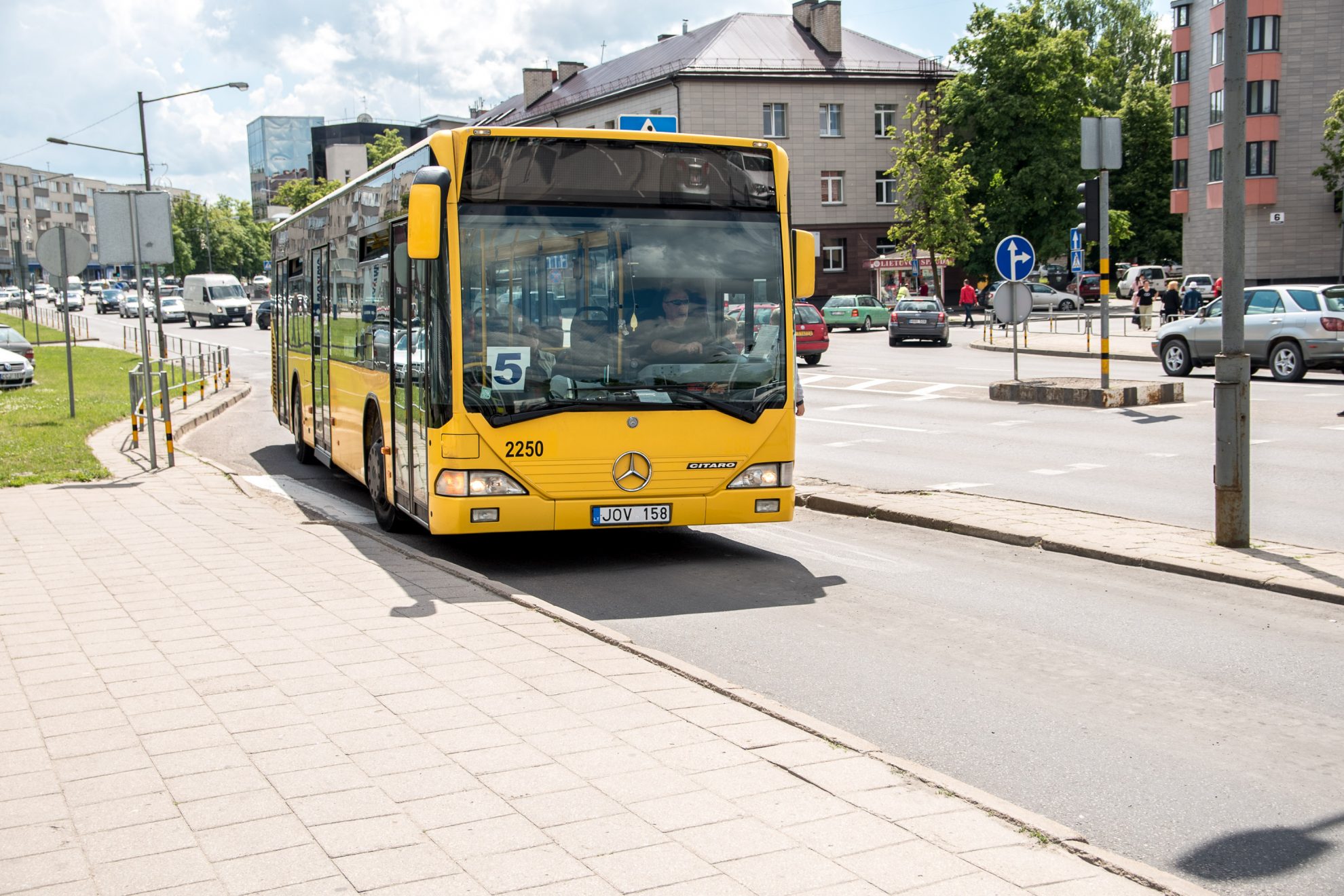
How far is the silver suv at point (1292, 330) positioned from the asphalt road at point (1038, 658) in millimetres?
12885

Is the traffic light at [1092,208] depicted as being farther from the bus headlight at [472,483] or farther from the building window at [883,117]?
the building window at [883,117]

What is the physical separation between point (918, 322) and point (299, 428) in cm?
2890

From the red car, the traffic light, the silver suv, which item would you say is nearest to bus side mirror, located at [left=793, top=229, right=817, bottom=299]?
the traffic light

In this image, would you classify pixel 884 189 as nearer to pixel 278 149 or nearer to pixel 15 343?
pixel 15 343

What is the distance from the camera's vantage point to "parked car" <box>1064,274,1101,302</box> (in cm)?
6869

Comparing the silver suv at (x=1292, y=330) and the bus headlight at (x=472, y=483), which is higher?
the silver suv at (x=1292, y=330)

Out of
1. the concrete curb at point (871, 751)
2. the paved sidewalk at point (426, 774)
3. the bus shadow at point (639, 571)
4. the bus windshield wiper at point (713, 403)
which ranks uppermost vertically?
the bus windshield wiper at point (713, 403)

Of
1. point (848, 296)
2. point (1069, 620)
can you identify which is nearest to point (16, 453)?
point (1069, 620)

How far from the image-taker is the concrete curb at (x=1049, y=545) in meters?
8.04

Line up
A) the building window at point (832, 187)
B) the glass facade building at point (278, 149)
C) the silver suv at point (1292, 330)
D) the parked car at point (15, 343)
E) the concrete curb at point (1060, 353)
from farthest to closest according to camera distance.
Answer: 1. the glass facade building at point (278, 149)
2. the building window at point (832, 187)
3. the concrete curb at point (1060, 353)
4. the parked car at point (15, 343)
5. the silver suv at point (1292, 330)

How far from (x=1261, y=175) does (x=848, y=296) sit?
829 inches

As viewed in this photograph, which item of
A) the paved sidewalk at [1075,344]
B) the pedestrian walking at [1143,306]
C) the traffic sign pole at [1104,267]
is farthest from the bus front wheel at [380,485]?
the pedestrian walking at [1143,306]

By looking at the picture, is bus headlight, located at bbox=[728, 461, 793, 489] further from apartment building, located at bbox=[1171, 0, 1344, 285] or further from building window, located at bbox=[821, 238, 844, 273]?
building window, located at bbox=[821, 238, 844, 273]

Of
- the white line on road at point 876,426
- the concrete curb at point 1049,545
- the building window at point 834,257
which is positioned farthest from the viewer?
the building window at point 834,257
